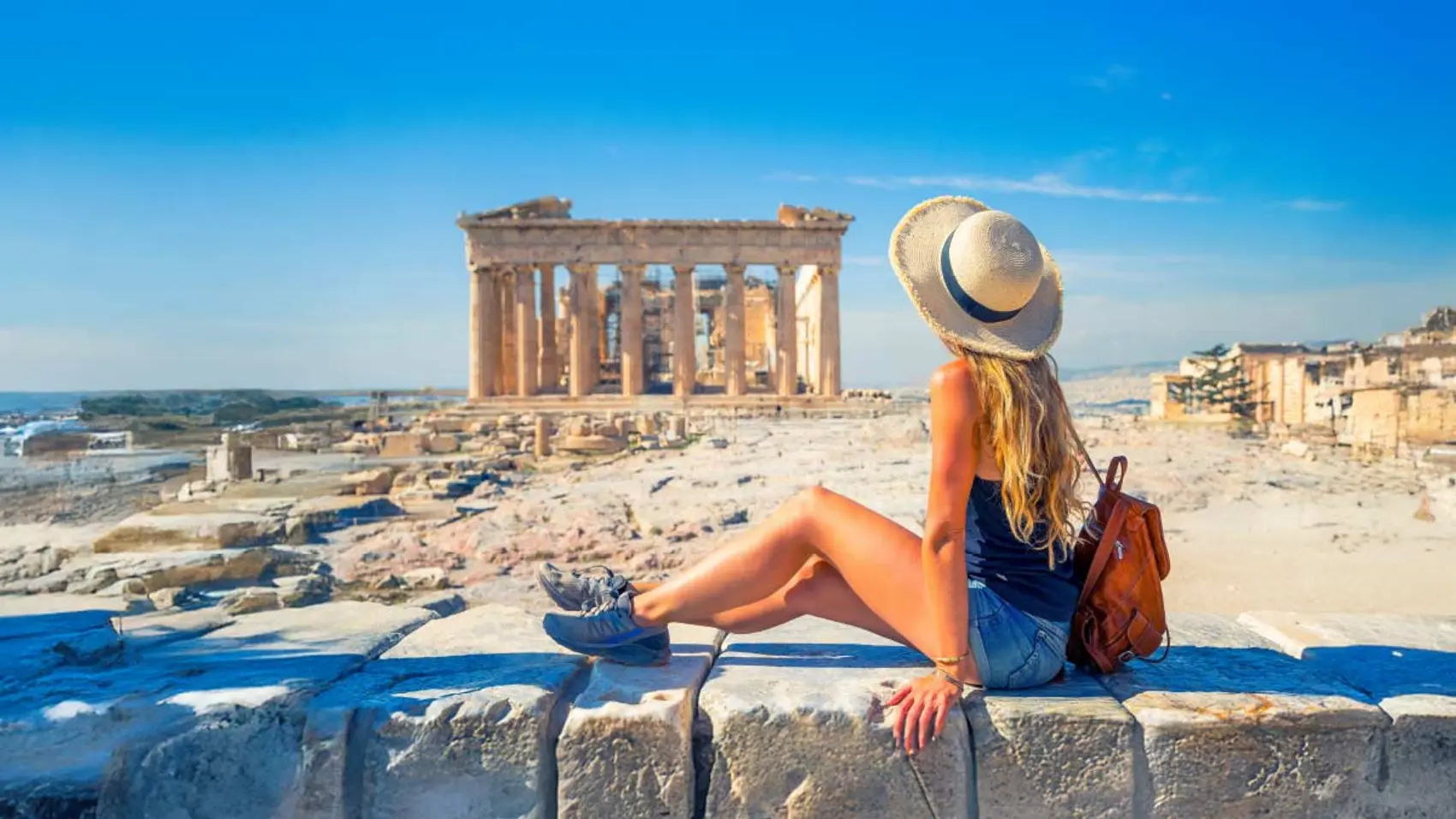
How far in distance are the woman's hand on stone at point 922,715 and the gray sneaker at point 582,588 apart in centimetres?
90

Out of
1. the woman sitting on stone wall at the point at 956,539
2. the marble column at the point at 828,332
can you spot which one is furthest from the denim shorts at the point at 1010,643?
the marble column at the point at 828,332

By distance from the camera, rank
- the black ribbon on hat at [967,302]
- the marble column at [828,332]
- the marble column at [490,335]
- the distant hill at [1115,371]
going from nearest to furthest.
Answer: the black ribbon on hat at [967,302]
the marble column at [828,332]
the marble column at [490,335]
the distant hill at [1115,371]

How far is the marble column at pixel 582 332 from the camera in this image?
33188 millimetres

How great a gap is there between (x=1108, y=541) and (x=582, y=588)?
1.50 m

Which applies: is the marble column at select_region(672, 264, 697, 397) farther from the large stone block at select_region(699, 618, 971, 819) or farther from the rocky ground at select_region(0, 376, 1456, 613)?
the large stone block at select_region(699, 618, 971, 819)

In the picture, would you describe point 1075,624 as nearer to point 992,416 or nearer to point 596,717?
point 992,416

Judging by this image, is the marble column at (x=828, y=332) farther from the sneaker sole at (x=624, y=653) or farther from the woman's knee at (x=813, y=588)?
the sneaker sole at (x=624, y=653)

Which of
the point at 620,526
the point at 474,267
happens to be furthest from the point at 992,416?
the point at 474,267

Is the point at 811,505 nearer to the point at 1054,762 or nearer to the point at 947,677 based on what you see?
the point at 947,677

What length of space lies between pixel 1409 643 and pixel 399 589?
237 inches

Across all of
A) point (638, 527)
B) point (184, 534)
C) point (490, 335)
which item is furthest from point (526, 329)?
point (184, 534)

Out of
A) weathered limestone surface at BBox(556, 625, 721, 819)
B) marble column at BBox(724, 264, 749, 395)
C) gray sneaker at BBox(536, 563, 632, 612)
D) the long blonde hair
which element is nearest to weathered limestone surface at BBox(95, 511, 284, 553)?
gray sneaker at BBox(536, 563, 632, 612)

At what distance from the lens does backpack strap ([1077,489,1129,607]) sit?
2705 millimetres

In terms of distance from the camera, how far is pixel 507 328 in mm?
36094
